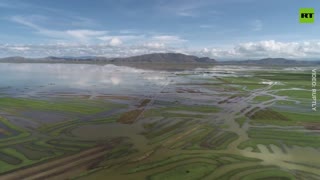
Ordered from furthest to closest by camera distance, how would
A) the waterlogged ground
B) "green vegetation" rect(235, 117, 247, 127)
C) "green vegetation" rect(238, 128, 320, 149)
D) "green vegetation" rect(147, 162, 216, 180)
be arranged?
"green vegetation" rect(235, 117, 247, 127) < "green vegetation" rect(238, 128, 320, 149) < the waterlogged ground < "green vegetation" rect(147, 162, 216, 180)

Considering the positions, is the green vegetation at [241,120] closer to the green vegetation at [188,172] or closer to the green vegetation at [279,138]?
the green vegetation at [279,138]

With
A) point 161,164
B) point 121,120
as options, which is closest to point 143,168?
point 161,164


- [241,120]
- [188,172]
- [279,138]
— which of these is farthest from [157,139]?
[241,120]

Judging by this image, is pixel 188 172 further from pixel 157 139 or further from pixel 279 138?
pixel 279 138

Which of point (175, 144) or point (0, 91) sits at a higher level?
point (0, 91)

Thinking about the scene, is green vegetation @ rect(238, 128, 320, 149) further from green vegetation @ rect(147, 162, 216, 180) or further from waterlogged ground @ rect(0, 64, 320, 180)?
green vegetation @ rect(147, 162, 216, 180)

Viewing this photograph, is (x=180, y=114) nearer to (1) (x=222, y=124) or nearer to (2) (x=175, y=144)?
(1) (x=222, y=124)

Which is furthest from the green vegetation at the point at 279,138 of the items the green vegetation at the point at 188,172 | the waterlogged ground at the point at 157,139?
the green vegetation at the point at 188,172

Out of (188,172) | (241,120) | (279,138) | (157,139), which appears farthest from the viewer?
(241,120)

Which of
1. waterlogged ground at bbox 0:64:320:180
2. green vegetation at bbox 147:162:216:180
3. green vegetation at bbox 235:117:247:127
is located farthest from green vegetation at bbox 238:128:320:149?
green vegetation at bbox 147:162:216:180

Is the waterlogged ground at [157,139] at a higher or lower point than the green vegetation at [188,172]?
higher

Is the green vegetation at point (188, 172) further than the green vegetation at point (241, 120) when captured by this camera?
No
